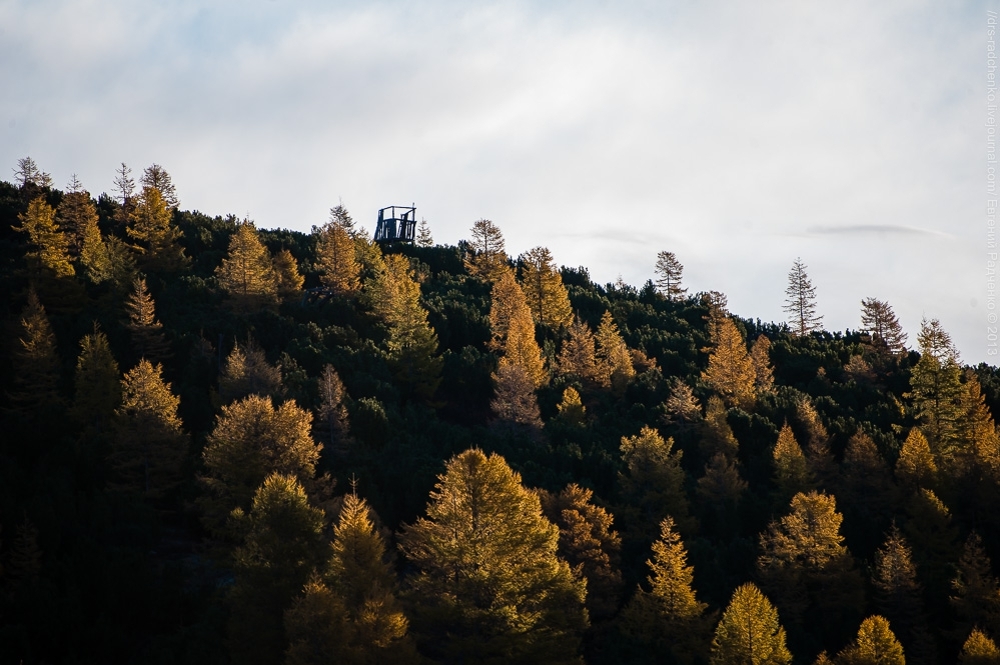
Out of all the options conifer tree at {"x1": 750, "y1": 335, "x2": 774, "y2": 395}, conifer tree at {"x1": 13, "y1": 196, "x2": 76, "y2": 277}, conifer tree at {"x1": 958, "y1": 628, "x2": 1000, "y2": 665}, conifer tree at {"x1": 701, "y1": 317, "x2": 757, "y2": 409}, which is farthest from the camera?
conifer tree at {"x1": 750, "y1": 335, "x2": 774, "y2": 395}

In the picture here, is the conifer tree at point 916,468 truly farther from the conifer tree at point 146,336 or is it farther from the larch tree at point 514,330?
the conifer tree at point 146,336

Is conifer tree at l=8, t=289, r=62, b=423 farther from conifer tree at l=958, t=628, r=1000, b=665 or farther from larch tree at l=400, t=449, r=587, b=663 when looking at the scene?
conifer tree at l=958, t=628, r=1000, b=665

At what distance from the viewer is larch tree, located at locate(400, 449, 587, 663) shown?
79.8 feet

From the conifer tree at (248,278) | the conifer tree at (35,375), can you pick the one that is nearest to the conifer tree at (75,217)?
the conifer tree at (248,278)

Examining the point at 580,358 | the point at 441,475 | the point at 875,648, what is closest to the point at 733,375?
the point at 580,358

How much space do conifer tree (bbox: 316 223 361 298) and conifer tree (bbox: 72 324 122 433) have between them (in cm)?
2964

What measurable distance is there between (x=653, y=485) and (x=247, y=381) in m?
21.5

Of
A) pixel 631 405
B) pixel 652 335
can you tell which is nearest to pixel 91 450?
pixel 631 405

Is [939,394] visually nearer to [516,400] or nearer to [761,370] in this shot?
[761,370]

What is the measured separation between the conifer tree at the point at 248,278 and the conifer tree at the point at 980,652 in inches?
1948

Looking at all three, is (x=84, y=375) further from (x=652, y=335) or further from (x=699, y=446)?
(x=652, y=335)

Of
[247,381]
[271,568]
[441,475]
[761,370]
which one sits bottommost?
[271,568]

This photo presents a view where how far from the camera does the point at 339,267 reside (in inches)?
2813

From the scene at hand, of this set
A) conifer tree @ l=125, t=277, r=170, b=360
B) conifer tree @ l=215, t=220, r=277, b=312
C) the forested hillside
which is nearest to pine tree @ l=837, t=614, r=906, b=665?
the forested hillside
